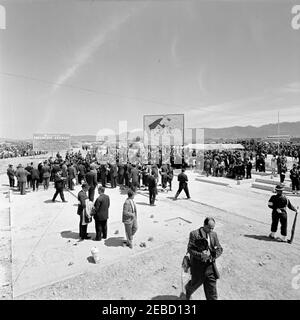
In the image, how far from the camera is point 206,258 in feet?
10.4

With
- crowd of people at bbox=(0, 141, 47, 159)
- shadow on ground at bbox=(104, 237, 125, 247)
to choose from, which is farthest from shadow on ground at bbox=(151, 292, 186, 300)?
crowd of people at bbox=(0, 141, 47, 159)

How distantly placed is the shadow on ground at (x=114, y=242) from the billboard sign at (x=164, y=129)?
17.3 m

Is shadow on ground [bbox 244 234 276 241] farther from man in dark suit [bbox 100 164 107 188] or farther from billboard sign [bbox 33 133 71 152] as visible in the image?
billboard sign [bbox 33 133 71 152]

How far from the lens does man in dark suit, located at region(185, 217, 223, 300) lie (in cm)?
322

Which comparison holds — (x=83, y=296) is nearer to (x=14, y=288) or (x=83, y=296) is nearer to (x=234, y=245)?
(x=14, y=288)

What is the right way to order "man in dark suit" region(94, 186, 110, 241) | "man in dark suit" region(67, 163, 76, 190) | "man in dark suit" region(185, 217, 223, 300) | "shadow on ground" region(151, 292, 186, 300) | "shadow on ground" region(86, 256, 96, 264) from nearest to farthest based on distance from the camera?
"man in dark suit" region(185, 217, 223, 300), "shadow on ground" region(151, 292, 186, 300), "shadow on ground" region(86, 256, 96, 264), "man in dark suit" region(94, 186, 110, 241), "man in dark suit" region(67, 163, 76, 190)

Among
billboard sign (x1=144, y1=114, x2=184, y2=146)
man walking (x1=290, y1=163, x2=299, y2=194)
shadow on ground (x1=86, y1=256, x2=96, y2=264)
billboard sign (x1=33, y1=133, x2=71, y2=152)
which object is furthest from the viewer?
billboard sign (x1=33, y1=133, x2=71, y2=152)

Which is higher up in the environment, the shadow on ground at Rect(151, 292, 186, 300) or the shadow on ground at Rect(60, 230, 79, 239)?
the shadow on ground at Rect(60, 230, 79, 239)

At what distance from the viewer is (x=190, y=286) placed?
11.1 ft

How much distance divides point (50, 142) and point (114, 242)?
79.8ft

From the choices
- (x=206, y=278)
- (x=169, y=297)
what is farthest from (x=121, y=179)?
(x=206, y=278)

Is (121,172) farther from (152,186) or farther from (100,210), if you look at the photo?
(100,210)

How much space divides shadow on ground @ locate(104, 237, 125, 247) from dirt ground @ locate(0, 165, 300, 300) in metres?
0.16

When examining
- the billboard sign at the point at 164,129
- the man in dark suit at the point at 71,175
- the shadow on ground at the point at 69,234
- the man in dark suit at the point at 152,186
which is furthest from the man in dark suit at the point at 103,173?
the billboard sign at the point at 164,129
